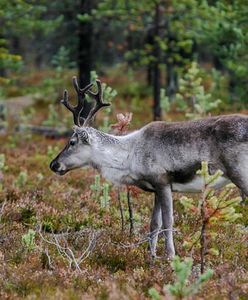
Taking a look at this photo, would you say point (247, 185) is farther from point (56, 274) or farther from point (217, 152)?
point (56, 274)

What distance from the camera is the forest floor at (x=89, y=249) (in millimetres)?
6895

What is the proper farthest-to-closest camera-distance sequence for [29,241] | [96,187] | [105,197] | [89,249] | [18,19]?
[18,19]
[96,187]
[105,197]
[89,249]
[29,241]

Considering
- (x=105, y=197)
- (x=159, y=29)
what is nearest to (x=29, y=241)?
(x=105, y=197)

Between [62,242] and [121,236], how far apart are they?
84 cm

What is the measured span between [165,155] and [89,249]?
5.27 ft

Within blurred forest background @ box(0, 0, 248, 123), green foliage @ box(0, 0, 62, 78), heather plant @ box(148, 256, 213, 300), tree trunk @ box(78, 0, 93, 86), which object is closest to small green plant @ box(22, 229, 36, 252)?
heather plant @ box(148, 256, 213, 300)

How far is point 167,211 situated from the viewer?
28.2 feet

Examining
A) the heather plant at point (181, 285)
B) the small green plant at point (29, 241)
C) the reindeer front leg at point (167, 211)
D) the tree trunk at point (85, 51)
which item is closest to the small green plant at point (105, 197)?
the reindeer front leg at point (167, 211)

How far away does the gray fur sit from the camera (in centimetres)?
820

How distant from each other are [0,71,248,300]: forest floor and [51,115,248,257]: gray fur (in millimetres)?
609

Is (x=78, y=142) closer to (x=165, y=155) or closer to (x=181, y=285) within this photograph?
(x=165, y=155)

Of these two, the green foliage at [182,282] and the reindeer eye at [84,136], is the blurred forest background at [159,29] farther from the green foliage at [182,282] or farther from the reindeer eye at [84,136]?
the green foliage at [182,282]

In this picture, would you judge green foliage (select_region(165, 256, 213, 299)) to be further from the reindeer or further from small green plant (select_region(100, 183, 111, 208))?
small green plant (select_region(100, 183, 111, 208))

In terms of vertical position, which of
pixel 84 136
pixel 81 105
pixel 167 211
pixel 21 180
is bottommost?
pixel 21 180
